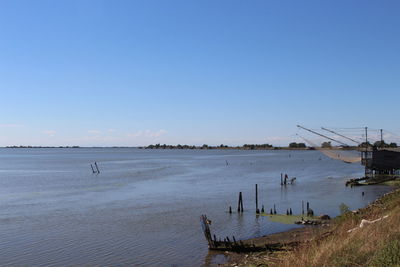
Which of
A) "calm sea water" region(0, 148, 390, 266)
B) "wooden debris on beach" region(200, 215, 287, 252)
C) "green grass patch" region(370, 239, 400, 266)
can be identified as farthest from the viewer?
"calm sea water" region(0, 148, 390, 266)

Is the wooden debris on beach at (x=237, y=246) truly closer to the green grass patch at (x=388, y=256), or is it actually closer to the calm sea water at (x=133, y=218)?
the calm sea water at (x=133, y=218)

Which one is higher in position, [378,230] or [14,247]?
[378,230]

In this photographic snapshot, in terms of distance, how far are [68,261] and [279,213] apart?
1889 cm

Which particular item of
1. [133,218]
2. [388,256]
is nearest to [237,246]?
[133,218]

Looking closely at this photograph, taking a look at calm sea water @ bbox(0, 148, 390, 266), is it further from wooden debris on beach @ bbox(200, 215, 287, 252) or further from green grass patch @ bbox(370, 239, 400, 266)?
green grass patch @ bbox(370, 239, 400, 266)

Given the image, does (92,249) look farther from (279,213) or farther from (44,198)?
(44,198)

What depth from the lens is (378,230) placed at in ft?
41.6

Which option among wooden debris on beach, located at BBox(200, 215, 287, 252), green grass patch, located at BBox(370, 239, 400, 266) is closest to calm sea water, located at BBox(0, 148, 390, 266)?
wooden debris on beach, located at BBox(200, 215, 287, 252)

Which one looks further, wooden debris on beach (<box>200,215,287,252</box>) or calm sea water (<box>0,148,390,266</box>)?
calm sea water (<box>0,148,390,266</box>)

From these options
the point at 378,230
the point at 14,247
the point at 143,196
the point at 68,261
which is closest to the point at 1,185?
the point at 143,196

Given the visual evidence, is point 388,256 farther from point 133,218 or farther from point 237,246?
point 133,218

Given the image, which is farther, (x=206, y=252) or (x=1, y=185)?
(x=1, y=185)

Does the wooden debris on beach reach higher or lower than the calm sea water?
higher

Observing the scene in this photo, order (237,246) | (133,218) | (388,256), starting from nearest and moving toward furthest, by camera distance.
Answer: (388,256)
(237,246)
(133,218)
